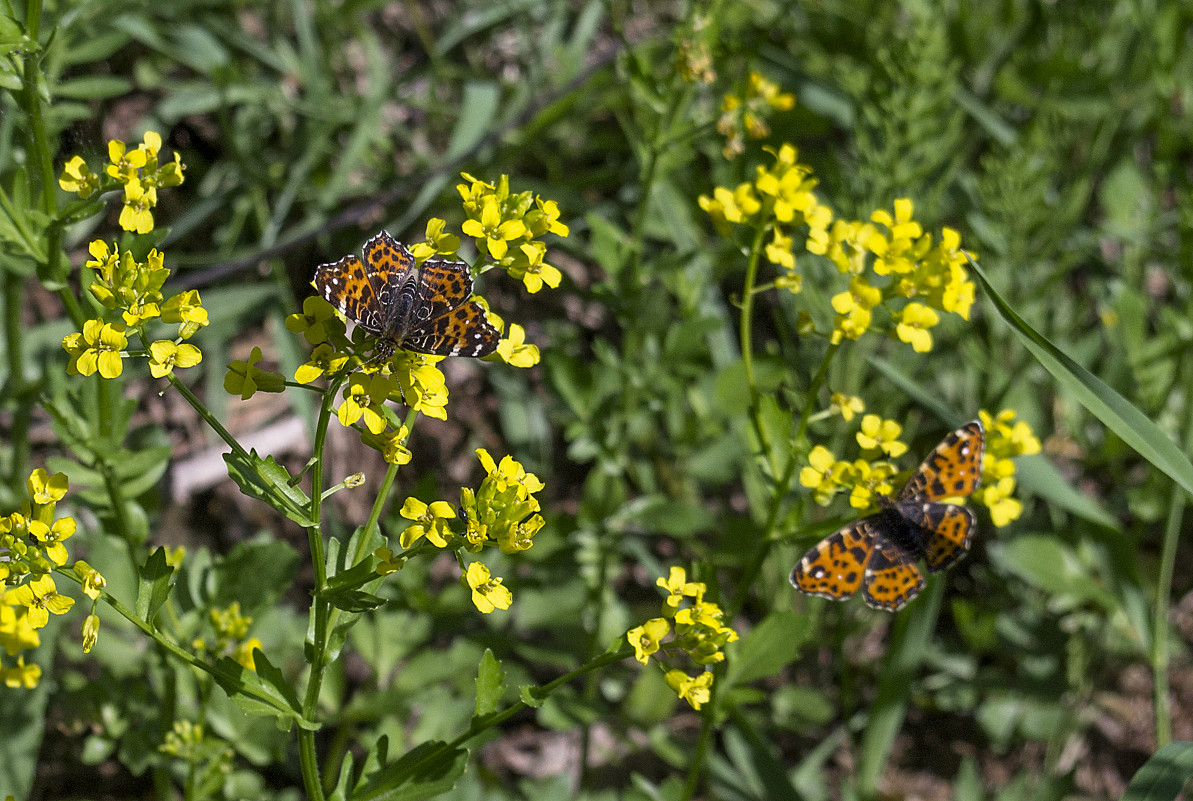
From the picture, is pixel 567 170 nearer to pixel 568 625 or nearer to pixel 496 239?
pixel 568 625

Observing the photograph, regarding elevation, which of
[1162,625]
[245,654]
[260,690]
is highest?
[260,690]

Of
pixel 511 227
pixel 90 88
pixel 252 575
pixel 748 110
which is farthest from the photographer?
pixel 748 110

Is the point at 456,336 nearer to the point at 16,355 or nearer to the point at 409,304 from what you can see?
the point at 409,304

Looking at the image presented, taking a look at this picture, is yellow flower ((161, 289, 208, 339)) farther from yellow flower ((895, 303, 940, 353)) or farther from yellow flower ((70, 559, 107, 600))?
yellow flower ((895, 303, 940, 353))

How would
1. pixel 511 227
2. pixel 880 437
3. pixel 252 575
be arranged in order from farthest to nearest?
pixel 252 575 < pixel 880 437 < pixel 511 227

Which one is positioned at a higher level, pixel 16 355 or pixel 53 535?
pixel 53 535

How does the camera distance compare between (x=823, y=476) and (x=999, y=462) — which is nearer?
(x=823, y=476)

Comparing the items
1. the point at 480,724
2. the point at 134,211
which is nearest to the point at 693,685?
the point at 480,724

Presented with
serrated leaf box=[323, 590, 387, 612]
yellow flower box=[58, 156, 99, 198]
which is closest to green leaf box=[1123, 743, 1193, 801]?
serrated leaf box=[323, 590, 387, 612]
